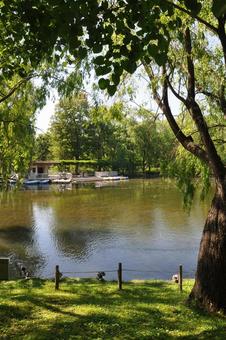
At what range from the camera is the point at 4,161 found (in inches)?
453

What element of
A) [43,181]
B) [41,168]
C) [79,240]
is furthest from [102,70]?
[41,168]

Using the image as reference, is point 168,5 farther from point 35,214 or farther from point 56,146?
point 56,146

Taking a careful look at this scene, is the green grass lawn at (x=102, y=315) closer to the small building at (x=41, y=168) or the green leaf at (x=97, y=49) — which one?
the green leaf at (x=97, y=49)

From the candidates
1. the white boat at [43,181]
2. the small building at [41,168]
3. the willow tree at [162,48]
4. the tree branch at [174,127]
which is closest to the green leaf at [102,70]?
the willow tree at [162,48]

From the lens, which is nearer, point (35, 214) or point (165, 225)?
point (165, 225)

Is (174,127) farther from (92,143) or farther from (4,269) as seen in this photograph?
(92,143)

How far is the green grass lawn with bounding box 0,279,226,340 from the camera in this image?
20.4 ft

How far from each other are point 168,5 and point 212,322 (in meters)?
5.42

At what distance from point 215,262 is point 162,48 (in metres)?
5.62

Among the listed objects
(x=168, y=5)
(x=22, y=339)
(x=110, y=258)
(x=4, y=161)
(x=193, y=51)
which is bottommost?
(x=110, y=258)

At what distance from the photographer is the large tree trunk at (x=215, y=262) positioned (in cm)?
777

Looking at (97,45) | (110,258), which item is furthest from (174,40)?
(110,258)

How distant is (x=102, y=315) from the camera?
7.29 metres

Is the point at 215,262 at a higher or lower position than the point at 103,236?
higher
